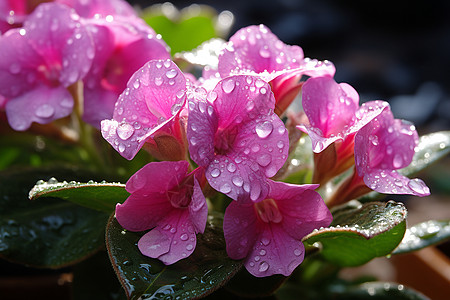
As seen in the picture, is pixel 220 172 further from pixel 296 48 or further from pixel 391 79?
pixel 391 79

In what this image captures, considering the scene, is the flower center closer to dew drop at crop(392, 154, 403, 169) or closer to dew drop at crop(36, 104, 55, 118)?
dew drop at crop(392, 154, 403, 169)

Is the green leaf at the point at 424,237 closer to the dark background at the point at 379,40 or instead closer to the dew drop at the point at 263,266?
the dew drop at the point at 263,266

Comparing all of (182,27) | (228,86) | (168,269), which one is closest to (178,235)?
(168,269)

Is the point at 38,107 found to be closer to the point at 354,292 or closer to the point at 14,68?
the point at 14,68

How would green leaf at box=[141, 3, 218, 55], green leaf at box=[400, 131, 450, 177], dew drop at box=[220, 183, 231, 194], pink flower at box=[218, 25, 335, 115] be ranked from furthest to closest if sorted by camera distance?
green leaf at box=[141, 3, 218, 55] → green leaf at box=[400, 131, 450, 177] → pink flower at box=[218, 25, 335, 115] → dew drop at box=[220, 183, 231, 194]

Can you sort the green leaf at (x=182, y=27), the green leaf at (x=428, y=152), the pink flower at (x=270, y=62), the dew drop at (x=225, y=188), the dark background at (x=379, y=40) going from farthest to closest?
the dark background at (x=379, y=40), the green leaf at (x=182, y=27), the green leaf at (x=428, y=152), the pink flower at (x=270, y=62), the dew drop at (x=225, y=188)

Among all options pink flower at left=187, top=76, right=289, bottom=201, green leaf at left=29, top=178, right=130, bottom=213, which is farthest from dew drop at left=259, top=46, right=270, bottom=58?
green leaf at left=29, top=178, right=130, bottom=213

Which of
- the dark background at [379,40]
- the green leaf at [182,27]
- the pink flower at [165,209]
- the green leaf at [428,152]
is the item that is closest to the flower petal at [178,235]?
the pink flower at [165,209]
